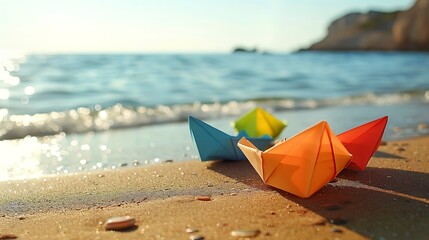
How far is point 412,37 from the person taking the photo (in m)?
58.8

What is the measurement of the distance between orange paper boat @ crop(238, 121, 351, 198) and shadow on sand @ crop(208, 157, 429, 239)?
95 mm

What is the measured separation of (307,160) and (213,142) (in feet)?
4.30

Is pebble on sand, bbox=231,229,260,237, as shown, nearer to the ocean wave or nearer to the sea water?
the sea water

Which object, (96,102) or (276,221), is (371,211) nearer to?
(276,221)

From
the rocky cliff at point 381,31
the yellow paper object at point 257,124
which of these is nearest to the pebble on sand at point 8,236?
the yellow paper object at point 257,124

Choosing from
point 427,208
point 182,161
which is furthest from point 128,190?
point 427,208

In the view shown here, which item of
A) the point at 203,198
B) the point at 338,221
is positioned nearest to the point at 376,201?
the point at 338,221

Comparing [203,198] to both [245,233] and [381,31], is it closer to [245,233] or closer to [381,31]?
[245,233]

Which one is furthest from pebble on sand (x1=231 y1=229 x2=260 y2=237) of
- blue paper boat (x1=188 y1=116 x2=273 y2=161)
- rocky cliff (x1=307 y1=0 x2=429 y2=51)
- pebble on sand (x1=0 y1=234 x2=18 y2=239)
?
rocky cliff (x1=307 y1=0 x2=429 y2=51)

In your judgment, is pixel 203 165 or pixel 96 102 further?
pixel 96 102

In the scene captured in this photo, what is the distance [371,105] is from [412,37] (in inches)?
2109

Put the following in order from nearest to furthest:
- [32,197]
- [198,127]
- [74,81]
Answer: [32,197] < [198,127] < [74,81]

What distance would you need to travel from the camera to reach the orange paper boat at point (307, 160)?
259 cm

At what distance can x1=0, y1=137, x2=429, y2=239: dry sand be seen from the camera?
232 cm
